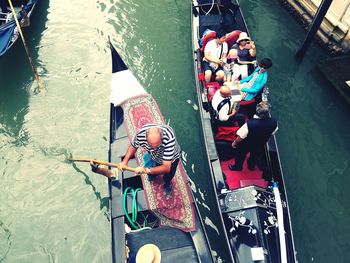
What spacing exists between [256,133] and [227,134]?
884mm

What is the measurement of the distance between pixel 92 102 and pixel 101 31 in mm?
2179

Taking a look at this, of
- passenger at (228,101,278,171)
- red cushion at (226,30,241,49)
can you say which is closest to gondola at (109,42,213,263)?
passenger at (228,101,278,171)

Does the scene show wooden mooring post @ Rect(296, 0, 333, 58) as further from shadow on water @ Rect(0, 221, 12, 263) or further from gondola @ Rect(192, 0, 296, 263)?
shadow on water @ Rect(0, 221, 12, 263)

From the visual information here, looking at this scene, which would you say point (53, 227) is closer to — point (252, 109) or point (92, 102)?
point (92, 102)

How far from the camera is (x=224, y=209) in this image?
4.33m

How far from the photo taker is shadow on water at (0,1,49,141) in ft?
19.7

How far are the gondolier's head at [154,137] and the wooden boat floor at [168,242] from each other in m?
1.08

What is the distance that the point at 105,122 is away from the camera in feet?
19.8

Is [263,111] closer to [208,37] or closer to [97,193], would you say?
[208,37]

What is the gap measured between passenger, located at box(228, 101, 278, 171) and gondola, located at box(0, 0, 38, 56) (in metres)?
4.55

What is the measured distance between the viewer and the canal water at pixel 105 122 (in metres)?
4.83

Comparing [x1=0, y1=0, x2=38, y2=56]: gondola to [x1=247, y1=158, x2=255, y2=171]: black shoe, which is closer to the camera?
[x1=247, y1=158, x2=255, y2=171]: black shoe

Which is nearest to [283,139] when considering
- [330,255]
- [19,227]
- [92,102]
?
[330,255]

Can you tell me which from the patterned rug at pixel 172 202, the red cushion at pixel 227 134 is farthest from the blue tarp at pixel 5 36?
the red cushion at pixel 227 134
